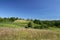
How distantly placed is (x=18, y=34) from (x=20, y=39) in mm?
1378

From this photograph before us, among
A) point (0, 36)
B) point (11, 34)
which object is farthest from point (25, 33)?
point (0, 36)

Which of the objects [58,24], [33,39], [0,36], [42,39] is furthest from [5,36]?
[58,24]

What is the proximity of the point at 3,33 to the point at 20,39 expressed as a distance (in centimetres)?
174

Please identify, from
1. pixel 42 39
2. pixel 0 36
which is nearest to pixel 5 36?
pixel 0 36

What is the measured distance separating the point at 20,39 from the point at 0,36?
1666 millimetres

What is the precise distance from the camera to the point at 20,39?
440 inches

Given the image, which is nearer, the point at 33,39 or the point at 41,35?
the point at 33,39

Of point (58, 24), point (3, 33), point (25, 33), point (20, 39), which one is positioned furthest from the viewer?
point (58, 24)

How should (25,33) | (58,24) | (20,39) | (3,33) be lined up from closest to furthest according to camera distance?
(20,39), (3,33), (25,33), (58,24)

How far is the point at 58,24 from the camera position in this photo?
58.0 metres

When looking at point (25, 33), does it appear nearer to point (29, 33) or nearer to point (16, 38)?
point (29, 33)

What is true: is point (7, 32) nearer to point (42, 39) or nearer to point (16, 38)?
point (16, 38)

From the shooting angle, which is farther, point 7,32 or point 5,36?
point 7,32

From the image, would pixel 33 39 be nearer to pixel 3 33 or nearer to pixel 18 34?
pixel 18 34
